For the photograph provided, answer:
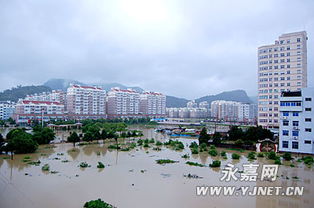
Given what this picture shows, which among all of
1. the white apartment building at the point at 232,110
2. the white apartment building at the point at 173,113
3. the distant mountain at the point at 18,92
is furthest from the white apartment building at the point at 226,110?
the distant mountain at the point at 18,92

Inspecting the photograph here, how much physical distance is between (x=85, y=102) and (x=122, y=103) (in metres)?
9.97

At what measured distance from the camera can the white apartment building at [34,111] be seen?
40.7m

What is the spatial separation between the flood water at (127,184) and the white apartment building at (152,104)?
4750 cm

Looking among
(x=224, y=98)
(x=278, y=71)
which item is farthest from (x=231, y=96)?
(x=278, y=71)

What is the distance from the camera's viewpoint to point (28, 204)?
698cm

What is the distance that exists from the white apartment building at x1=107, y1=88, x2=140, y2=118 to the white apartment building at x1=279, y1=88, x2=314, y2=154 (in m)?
41.1

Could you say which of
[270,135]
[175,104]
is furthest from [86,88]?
[175,104]

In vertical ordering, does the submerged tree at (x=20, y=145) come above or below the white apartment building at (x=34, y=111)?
below

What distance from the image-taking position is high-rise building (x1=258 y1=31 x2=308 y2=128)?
24250mm

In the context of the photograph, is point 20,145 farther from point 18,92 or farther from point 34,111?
point 18,92

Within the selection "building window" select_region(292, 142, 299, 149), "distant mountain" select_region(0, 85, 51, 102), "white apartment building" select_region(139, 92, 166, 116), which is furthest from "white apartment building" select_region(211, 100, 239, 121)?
"distant mountain" select_region(0, 85, 51, 102)

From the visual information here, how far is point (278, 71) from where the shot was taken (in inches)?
997

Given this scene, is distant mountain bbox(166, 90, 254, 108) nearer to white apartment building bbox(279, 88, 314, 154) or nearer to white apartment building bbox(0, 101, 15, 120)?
white apartment building bbox(0, 101, 15, 120)

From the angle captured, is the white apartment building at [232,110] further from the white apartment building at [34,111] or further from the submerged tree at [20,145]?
the submerged tree at [20,145]
